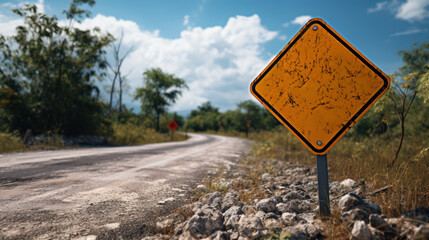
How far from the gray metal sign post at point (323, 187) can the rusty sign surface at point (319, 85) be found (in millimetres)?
88

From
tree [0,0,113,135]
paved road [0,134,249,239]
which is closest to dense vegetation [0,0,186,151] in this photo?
tree [0,0,113,135]

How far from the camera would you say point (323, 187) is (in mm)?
1849

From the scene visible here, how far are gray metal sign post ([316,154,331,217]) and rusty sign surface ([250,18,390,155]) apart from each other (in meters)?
0.09

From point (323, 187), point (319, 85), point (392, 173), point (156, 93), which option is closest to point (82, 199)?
point (323, 187)

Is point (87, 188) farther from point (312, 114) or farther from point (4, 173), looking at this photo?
point (312, 114)

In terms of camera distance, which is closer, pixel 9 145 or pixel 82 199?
pixel 82 199

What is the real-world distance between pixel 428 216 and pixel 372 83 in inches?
40.6

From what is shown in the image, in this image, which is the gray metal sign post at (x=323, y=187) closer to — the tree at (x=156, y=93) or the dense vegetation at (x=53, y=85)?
the dense vegetation at (x=53, y=85)

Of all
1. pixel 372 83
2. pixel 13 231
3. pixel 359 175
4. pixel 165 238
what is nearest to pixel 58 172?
pixel 13 231

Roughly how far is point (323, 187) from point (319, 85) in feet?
2.90

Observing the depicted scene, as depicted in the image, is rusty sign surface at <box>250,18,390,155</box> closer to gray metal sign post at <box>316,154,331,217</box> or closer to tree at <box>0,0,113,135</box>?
gray metal sign post at <box>316,154,331,217</box>

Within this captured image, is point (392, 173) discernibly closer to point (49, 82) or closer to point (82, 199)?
point (82, 199)

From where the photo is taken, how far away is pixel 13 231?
6.11ft

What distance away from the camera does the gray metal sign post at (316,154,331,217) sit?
1.83m
